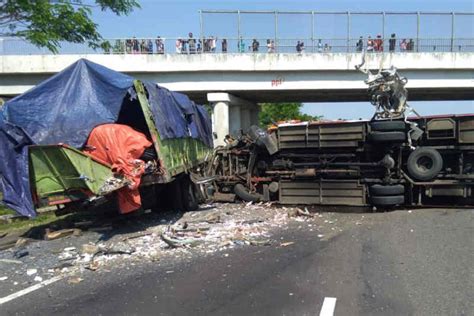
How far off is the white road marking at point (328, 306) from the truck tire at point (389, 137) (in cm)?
615

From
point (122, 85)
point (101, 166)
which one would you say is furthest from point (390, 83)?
point (101, 166)

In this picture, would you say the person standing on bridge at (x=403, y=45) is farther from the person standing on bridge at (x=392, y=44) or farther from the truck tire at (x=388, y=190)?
the truck tire at (x=388, y=190)

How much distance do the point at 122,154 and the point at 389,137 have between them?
18.7 ft

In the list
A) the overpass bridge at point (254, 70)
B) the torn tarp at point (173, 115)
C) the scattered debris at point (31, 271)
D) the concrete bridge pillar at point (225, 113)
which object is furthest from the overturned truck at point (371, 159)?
the overpass bridge at point (254, 70)

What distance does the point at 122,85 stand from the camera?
28.7ft

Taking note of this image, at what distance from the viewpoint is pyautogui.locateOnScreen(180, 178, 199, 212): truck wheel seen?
11359 millimetres

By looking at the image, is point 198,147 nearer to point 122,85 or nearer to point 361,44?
point 122,85

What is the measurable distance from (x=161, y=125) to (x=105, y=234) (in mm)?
2193

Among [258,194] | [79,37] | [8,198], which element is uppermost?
[79,37]

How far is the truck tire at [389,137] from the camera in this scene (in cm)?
1053

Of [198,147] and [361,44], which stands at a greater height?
[361,44]

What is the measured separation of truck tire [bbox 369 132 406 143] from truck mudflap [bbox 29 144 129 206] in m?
5.55

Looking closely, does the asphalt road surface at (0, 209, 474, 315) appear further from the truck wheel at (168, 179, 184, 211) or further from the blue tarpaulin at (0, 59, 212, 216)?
the truck wheel at (168, 179, 184, 211)

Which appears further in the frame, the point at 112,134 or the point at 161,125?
the point at 161,125
